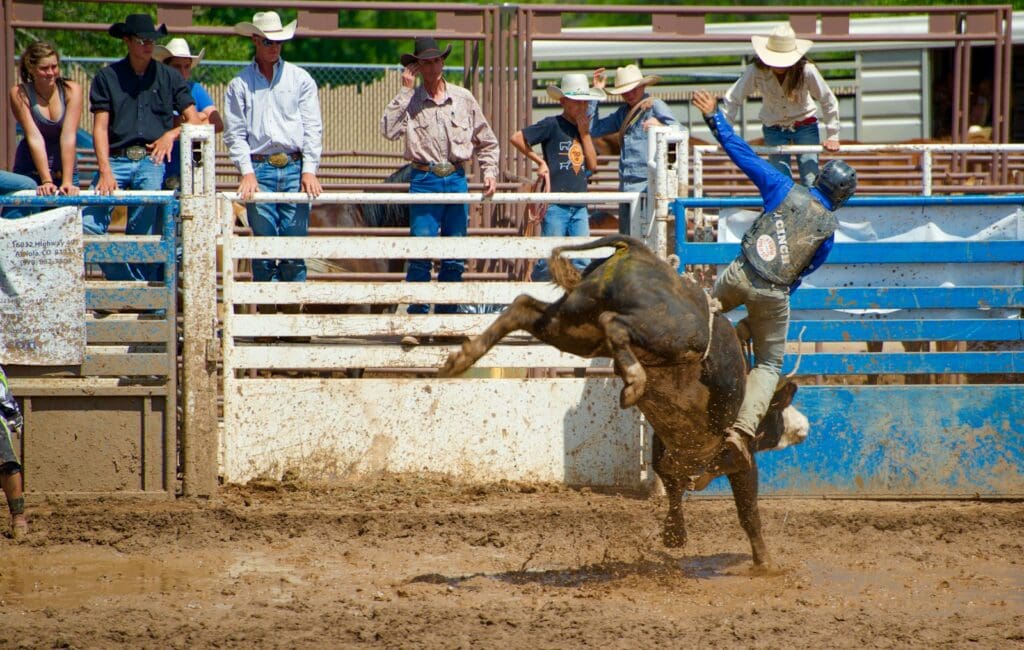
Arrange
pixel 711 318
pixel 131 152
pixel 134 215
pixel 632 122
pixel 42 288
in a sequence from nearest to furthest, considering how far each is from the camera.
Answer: pixel 711 318
pixel 42 288
pixel 134 215
pixel 131 152
pixel 632 122

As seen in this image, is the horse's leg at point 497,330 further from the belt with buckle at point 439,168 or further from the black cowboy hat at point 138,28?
the black cowboy hat at point 138,28

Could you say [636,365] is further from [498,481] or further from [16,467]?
[16,467]

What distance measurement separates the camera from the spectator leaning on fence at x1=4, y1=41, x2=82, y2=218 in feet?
24.5

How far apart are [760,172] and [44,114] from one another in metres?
4.48

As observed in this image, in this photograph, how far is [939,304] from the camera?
757 centimetres

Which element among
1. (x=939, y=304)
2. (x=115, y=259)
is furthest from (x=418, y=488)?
(x=939, y=304)

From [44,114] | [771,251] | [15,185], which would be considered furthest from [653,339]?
[44,114]

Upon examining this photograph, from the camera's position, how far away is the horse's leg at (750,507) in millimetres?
6277

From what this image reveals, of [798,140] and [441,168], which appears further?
[798,140]

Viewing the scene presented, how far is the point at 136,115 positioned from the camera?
7.82m

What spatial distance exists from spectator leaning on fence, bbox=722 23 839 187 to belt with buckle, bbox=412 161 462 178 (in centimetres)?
193

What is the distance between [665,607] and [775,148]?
3561 millimetres

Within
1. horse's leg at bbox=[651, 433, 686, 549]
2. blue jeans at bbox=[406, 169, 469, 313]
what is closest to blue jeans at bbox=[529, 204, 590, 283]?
blue jeans at bbox=[406, 169, 469, 313]

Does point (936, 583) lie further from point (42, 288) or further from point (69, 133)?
point (69, 133)
